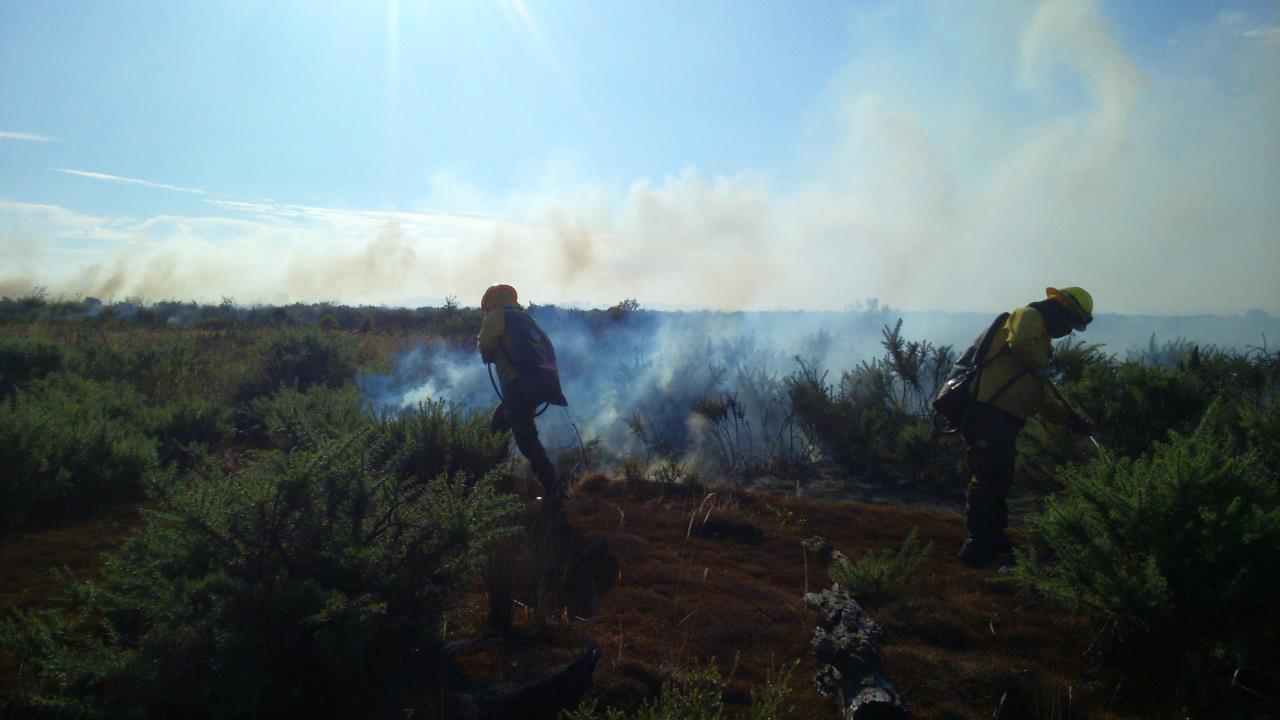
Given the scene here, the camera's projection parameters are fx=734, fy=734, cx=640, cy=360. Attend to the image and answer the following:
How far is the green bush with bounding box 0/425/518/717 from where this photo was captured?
2113 mm

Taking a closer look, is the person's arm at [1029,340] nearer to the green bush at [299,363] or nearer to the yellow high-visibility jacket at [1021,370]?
the yellow high-visibility jacket at [1021,370]

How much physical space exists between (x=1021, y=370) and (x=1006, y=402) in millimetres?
220

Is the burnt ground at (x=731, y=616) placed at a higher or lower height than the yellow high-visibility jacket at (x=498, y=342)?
lower

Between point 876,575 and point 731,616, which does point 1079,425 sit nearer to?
point 876,575

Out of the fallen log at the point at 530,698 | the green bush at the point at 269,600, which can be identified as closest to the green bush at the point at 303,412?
the green bush at the point at 269,600

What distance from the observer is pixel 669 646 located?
3.01m

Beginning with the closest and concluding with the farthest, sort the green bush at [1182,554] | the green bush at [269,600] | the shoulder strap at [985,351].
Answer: the green bush at [269,600]
the green bush at [1182,554]
the shoulder strap at [985,351]

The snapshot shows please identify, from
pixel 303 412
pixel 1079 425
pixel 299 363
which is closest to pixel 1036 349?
pixel 1079 425

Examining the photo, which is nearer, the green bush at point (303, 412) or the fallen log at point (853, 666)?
the fallen log at point (853, 666)

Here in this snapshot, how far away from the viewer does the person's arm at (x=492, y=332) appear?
5453 mm

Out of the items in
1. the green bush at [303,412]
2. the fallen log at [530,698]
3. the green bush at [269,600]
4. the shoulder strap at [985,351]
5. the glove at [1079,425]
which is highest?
the shoulder strap at [985,351]

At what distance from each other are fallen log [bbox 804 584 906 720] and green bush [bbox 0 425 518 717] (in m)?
1.38

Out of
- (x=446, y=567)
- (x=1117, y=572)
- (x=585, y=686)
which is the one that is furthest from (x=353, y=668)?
(x=1117, y=572)

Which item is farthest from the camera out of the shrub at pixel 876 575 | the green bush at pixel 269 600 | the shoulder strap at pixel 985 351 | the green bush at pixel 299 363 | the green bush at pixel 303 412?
the green bush at pixel 299 363
